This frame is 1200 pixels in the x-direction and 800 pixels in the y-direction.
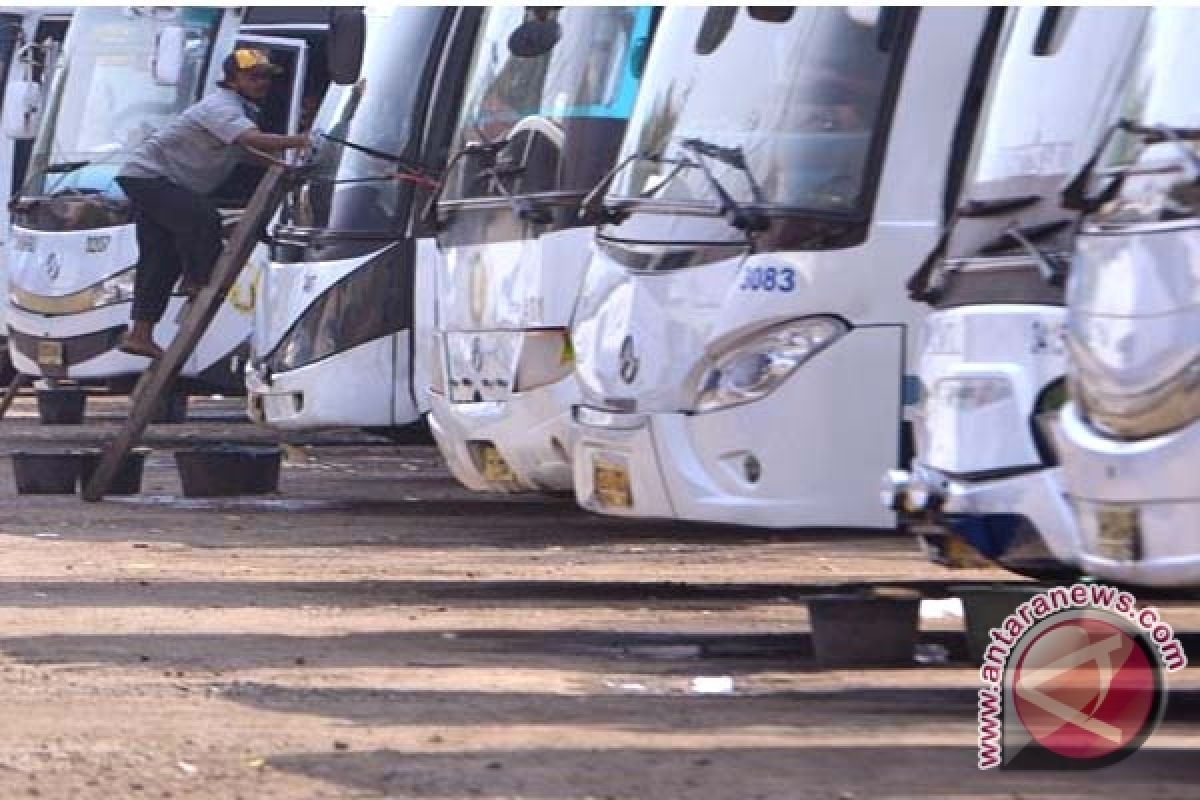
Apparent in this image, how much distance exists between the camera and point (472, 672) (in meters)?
9.26

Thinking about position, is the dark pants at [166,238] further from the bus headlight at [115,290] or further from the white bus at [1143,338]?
the white bus at [1143,338]

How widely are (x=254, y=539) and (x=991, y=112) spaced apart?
627 centimetres

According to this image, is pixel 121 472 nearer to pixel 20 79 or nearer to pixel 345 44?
pixel 345 44

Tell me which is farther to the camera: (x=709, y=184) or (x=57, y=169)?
(x=57, y=169)

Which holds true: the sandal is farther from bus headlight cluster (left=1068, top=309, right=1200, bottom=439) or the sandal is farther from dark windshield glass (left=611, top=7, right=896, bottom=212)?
bus headlight cluster (left=1068, top=309, right=1200, bottom=439)

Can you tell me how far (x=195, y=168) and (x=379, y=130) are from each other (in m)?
2.15

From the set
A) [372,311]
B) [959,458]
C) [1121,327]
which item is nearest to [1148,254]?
[1121,327]

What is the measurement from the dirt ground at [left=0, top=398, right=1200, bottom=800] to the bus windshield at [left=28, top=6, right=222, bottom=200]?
5780 mm

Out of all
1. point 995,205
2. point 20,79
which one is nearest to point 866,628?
point 995,205

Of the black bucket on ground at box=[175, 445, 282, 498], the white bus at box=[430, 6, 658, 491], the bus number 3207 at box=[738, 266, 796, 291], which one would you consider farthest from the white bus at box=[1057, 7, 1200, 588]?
the black bucket on ground at box=[175, 445, 282, 498]

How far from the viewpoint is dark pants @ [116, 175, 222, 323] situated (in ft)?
57.3

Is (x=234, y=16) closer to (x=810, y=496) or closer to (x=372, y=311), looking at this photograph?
(x=372, y=311)

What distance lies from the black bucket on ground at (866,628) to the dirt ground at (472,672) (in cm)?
8

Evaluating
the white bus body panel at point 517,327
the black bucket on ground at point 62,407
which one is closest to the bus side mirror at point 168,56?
the black bucket on ground at point 62,407
